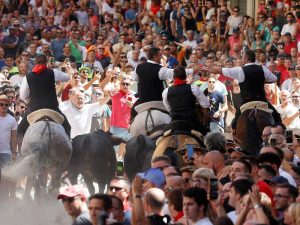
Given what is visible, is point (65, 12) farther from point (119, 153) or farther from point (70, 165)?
point (70, 165)

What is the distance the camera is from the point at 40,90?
59.0 ft

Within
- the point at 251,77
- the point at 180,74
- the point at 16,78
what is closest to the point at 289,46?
the point at 16,78

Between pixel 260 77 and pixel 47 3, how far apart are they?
55.4 ft

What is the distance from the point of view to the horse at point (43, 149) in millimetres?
17438

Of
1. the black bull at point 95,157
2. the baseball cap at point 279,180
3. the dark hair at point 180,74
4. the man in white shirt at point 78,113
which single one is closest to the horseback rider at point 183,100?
the dark hair at point 180,74

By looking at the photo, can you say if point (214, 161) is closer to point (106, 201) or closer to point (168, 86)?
point (106, 201)

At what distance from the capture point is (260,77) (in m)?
18.3

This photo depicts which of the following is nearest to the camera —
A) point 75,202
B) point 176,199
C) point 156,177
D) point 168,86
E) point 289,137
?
point 176,199

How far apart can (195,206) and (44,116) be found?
6.75 m

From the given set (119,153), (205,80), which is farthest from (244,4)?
(119,153)

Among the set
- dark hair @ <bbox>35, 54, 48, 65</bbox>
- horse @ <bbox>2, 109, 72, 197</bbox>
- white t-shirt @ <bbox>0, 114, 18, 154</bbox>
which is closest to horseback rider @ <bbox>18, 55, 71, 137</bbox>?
dark hair @ <bbox>35, 54, 48, 65</bbox>

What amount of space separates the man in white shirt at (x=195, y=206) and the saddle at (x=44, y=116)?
6690mm

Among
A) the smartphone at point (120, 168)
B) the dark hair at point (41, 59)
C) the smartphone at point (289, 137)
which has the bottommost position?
the smartphone at point (120, 168)

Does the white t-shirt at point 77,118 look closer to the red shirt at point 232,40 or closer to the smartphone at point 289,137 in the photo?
the smartphone at point 289,137
